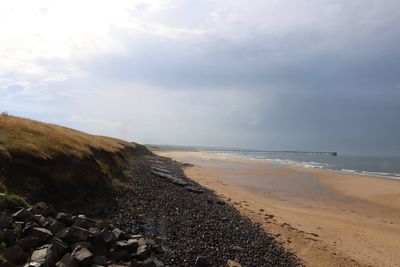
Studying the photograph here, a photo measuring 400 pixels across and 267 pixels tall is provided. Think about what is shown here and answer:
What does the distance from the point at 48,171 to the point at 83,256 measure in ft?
29.3

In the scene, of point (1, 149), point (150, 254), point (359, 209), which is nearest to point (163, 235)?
point (150, 254)

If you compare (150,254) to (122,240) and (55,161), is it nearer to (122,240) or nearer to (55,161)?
(122,240)

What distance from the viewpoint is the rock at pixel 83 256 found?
1082cm

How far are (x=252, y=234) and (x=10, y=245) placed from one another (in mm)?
12328

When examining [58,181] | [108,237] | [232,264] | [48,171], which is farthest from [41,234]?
[48,171]

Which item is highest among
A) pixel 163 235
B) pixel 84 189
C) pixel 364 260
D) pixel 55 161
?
pixel 55 161

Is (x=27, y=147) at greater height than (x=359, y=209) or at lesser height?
greater

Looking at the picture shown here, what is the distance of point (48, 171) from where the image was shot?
729 inches

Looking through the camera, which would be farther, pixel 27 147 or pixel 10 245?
pixel 27 147

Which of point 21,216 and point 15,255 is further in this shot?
point 21,216

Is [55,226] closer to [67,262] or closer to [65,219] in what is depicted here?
[65,219]

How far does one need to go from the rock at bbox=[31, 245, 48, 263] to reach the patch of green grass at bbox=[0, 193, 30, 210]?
3.27 metres

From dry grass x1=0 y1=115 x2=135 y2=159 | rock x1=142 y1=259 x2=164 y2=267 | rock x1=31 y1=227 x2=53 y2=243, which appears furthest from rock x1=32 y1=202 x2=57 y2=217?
dry grass x1=0 y1=115 x2=135 y2=159

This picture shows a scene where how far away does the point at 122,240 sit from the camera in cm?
1329
